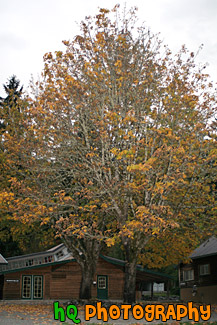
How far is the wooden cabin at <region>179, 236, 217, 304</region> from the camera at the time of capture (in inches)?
1302

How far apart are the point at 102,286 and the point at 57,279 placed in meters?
4.14

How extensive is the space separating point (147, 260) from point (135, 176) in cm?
1119

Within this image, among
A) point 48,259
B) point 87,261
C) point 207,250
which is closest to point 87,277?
point 87,261

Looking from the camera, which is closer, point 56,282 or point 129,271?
point 129,271

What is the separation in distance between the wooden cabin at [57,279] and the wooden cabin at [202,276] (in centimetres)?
247

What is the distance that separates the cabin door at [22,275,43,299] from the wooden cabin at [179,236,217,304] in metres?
13.2

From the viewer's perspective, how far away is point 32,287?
36.6 m

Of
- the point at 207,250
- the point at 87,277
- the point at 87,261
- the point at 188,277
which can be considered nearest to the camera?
the point at 87,277

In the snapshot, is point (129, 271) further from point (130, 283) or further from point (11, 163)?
point (11, 163)

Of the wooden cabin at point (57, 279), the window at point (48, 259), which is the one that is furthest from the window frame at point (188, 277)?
the window at point (48, 259)

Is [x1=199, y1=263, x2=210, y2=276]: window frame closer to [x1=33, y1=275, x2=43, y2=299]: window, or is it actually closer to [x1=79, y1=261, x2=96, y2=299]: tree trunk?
[x1=79, y1=261, x2=96, y2=299]: tree trunk

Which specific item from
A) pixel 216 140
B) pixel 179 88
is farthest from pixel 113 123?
pixel 216 140

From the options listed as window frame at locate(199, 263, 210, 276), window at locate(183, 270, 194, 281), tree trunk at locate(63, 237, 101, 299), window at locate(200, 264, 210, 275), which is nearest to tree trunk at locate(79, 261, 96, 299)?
tree trunk at locate(63, 237, 101, 299)

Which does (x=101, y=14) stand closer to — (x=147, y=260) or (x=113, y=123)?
(x=113, y=123)
